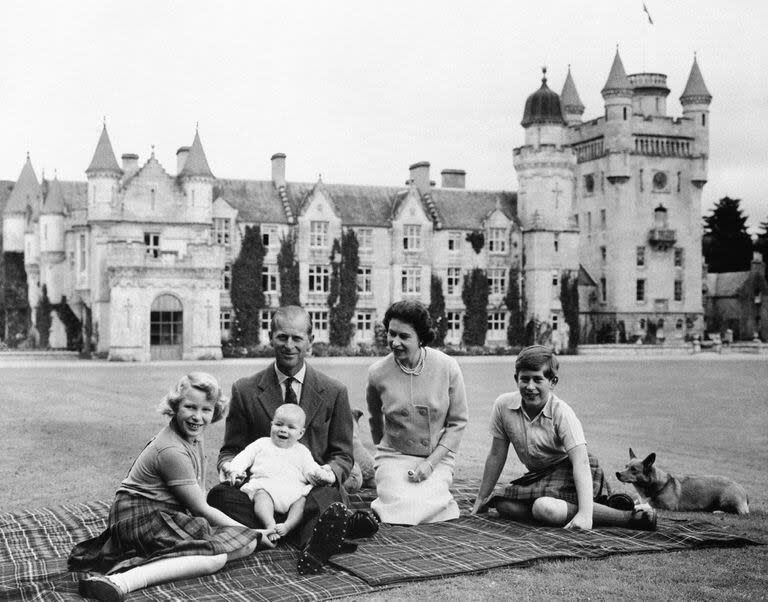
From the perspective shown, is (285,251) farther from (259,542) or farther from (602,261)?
(259,542)

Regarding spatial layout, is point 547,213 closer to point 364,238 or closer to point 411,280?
point 411,280

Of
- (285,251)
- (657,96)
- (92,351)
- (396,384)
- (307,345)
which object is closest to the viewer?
(307,345)

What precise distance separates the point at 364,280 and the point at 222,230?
27.2 ft

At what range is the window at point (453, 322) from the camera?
54.5 metres

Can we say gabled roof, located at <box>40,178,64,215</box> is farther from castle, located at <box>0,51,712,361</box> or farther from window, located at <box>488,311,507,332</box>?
window, located at <box>488,311,507,332</box>

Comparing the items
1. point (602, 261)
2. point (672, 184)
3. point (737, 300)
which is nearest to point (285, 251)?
point (602, 261)

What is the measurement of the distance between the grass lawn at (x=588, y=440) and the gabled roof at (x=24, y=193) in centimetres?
2679

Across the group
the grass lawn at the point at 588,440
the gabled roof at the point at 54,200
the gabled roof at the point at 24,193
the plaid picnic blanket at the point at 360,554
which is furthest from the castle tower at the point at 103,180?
the plaid picnic blanket at the point at 360,554

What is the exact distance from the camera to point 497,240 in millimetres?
55625

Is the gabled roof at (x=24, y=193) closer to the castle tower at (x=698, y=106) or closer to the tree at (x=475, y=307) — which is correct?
the tree at (x=475, y=307)

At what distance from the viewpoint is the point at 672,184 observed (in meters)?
63.6

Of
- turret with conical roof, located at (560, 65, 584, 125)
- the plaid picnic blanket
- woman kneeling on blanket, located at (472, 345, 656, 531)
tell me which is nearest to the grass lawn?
the plaid picnic blanket

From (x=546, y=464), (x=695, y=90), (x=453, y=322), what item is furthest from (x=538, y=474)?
(x=695, y=90)

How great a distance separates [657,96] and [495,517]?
206ft
